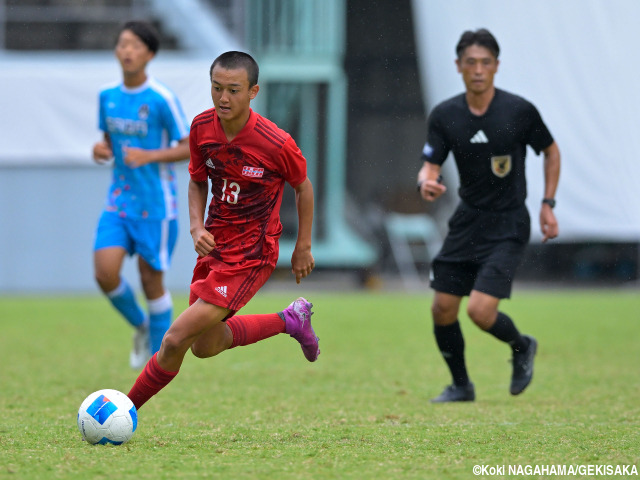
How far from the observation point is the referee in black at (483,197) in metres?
5.96

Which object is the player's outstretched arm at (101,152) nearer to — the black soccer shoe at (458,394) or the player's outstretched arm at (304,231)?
the player's outstretched arm at (304,231)

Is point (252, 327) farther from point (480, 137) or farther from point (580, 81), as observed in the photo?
point (580, 81)

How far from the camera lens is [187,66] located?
16.8m

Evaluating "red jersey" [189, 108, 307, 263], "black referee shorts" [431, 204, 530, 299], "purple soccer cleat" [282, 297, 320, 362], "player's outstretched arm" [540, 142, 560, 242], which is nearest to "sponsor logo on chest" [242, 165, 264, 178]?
"red jersey" [189, 108, 307, 263]

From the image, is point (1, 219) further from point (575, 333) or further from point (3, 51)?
point (575, 333)

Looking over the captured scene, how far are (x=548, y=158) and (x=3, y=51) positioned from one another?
14.1m

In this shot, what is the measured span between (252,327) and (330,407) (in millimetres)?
947

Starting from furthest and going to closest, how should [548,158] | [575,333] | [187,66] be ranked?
[187,66]
[575,333]
[548,158]

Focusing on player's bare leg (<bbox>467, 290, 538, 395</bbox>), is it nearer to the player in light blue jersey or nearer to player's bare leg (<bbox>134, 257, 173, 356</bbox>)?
the player in light blue jersey

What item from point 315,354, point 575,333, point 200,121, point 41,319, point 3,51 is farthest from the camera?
point 3,51

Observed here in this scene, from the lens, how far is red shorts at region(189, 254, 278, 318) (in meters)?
4.68

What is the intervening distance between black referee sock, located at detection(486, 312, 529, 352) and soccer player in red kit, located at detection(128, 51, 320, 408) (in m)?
1.60

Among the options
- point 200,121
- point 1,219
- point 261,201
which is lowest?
point 1,219

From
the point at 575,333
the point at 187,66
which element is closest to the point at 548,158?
the point at 575,333
